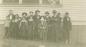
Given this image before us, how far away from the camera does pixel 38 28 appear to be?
17.5ft

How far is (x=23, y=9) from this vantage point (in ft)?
18.9

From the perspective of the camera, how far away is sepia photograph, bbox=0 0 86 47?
523 centimetres

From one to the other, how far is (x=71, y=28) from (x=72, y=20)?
318 mm

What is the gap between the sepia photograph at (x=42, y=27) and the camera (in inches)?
206

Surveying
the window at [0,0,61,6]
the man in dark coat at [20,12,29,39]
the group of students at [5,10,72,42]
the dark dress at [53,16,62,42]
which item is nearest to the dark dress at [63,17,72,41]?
the group of students at [5,10,72,42]

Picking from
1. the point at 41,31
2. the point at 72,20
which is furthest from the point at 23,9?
the point at 72,20

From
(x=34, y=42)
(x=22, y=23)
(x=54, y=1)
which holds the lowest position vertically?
(x=34, y=42)

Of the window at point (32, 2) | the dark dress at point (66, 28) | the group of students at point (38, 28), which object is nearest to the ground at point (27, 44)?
the group of students at point (38, 28)

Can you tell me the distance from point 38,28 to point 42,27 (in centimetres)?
9

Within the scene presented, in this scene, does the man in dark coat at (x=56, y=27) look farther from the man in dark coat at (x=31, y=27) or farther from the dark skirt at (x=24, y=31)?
the dark skirt at (x=24, y=31)

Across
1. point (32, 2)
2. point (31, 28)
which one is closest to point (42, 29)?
point (31, 28)

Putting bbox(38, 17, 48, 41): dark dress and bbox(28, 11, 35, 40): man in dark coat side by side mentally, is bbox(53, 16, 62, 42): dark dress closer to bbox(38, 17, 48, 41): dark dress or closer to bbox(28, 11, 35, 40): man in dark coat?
bbox(38, 17, 48, 41): dark dress

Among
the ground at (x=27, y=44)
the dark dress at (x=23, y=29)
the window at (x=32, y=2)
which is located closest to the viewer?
the ground at (x=27, y=44)

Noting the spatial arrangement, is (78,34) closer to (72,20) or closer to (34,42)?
(72,20)
